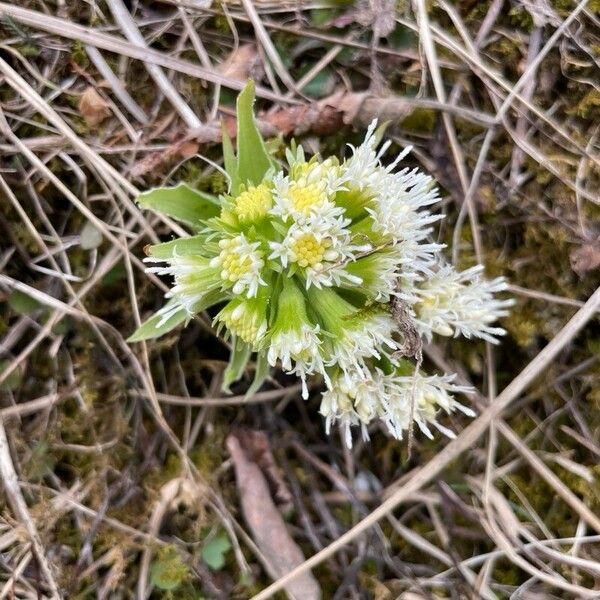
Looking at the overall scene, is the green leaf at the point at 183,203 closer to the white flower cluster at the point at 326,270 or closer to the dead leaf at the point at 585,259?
the white flower cluster at the point at 326,270

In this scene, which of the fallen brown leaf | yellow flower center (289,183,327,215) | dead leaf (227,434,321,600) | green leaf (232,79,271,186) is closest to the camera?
yellow flower center (289,183,327,215)

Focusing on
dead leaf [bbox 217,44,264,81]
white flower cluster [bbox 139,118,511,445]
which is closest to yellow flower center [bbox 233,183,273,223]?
white flower cluster [bbox 139,118,511,445]

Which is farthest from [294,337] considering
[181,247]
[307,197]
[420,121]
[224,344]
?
[420,121]

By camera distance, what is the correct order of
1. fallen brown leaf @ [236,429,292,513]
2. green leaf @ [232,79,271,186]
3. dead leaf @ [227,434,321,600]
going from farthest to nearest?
fallen brown leaf @ [236,429,292,513] < dead leaf @ [227,434,321,600] < green leaf @ [232,79,271,186]

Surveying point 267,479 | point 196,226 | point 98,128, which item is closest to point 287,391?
point 267,479

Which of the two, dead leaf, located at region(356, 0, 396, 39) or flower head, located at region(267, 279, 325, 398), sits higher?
dead leaf, located at region(356, 0, 396, 39)

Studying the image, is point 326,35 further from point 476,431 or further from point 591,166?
point 476,431

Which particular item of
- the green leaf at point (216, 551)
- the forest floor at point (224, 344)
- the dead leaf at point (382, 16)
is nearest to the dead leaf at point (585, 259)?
the forest floor at point (224, 344)

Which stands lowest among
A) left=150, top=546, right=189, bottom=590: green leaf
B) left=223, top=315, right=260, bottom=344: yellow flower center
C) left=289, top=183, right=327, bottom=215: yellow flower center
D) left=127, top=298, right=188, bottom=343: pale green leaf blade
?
left=150, top=546, right=189, bottom=590: green leaf

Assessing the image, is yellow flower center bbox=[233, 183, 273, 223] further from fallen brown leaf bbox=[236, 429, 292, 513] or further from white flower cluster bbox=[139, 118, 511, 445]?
fallen brown leaf bbox=[236, 429, 292, 513]
